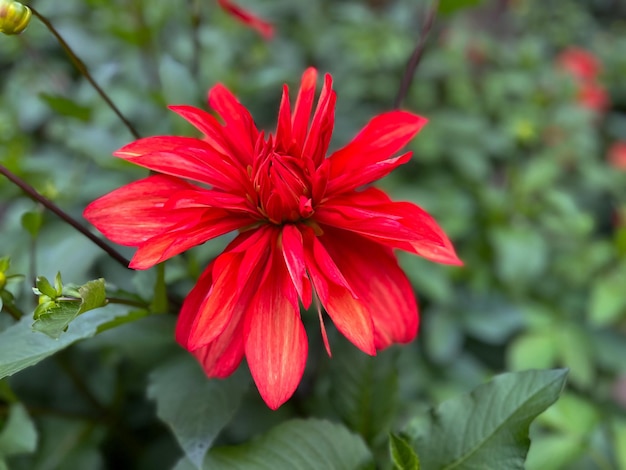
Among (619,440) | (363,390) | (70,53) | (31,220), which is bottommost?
(619,440)

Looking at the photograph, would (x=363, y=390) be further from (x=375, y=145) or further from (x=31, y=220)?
(x=31, y=220)

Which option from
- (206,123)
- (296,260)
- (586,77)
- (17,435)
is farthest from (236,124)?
(586,77)

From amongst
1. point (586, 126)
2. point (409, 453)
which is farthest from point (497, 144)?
point (409, 453)

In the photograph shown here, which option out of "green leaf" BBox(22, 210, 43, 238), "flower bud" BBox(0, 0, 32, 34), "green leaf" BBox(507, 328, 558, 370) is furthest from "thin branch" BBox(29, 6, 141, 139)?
"green leaf" BBox(507, 328, 558, 370)

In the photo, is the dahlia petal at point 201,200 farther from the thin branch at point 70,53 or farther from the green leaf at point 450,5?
the green leaf at point 450,5

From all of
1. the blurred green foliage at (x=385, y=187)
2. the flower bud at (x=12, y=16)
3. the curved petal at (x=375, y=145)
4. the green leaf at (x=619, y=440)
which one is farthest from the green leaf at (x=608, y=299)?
the flower bud at (x=12, y=16)

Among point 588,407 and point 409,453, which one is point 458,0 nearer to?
point 409,453

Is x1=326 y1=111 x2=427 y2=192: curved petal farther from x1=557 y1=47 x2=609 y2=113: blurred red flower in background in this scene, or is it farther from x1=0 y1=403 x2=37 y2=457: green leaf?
x1=557 y1=47 x2=609 y2=113: blurred red flower in background
